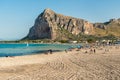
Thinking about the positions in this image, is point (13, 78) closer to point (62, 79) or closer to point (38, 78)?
point (38, 78)

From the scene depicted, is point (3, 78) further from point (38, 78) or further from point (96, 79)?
point (96, 79)

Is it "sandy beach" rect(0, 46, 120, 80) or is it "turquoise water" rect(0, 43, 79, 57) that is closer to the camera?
"sandy beach" rect(0, 46, 120, 80)

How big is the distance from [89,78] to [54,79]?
2219 millimetres

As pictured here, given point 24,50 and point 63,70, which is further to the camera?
point 24,50

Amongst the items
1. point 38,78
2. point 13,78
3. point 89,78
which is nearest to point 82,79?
point 89,78

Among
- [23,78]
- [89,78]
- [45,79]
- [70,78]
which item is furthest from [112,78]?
[23,78]

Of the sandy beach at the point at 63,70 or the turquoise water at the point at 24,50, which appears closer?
the sandy beach at the point at 63,70

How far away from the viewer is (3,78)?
1727 centimetres

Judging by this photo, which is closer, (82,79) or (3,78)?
(82,79)

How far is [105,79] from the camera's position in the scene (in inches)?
627

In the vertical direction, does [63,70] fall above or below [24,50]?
above

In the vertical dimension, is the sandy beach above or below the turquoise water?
above

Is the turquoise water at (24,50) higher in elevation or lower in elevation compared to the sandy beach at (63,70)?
lower

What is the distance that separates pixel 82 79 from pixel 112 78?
185 cm
